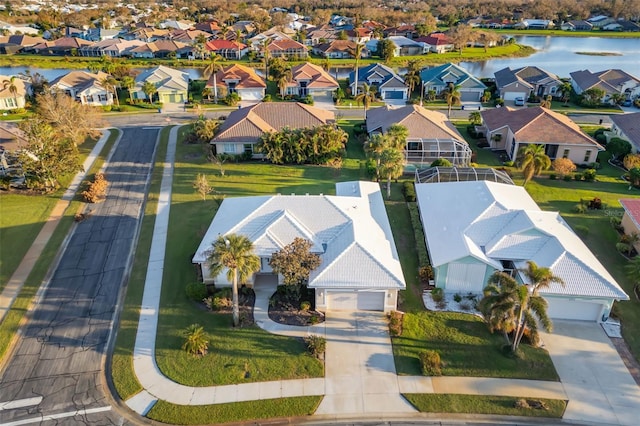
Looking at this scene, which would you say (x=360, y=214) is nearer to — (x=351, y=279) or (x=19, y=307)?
(x=351, y=279)

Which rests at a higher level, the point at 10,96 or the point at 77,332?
the point at 10,96

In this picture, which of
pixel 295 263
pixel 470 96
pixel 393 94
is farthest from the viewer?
pixel 393 94

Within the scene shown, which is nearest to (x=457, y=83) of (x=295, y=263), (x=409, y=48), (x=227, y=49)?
(x=409, y=48)

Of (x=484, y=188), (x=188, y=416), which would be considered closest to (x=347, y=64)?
(x=484, y=188)

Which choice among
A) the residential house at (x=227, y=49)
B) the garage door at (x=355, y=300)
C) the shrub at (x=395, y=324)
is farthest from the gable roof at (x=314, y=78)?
the shrub at (x=395, y=324)

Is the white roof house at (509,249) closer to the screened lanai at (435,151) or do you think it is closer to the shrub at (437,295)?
the shrub at (437,295)

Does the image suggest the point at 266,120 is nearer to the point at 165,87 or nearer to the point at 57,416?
the point at 165,87
